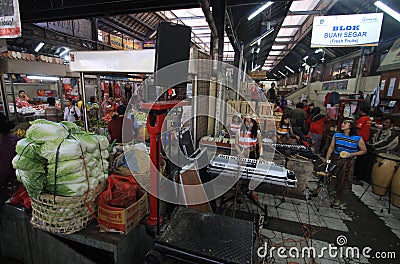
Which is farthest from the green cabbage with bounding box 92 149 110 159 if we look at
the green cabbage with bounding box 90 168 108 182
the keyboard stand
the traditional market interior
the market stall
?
the market stall

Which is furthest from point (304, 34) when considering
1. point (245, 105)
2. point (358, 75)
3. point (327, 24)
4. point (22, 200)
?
point (22, 200)

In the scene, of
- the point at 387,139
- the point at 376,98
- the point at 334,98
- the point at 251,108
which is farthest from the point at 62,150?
the point at 334,98

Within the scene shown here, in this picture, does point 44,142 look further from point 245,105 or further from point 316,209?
point 245,105

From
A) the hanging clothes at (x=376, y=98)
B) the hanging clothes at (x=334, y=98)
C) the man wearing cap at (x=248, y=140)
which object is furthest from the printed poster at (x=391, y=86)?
the man wearing cap at (x=248, y=140)

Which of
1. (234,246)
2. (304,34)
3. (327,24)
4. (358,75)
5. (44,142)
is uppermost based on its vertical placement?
(304,34)

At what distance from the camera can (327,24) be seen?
525 centimetres

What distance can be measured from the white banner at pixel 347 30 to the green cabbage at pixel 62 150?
244 inches

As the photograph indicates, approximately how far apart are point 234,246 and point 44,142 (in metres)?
1.78

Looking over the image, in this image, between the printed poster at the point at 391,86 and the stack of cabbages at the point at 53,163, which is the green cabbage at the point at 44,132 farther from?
the printed poster at the point at 391,86

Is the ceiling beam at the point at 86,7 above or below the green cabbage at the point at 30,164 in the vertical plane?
above

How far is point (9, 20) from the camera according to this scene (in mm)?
2889

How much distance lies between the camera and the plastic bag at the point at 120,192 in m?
1.75

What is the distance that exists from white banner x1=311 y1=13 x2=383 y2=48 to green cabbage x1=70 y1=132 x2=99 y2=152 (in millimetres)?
6015

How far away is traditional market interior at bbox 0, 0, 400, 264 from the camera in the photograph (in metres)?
1.64
